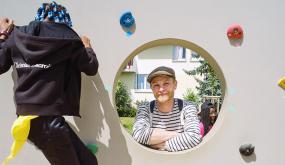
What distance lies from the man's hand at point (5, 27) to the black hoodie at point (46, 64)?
0.36 ft

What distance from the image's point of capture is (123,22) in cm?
248

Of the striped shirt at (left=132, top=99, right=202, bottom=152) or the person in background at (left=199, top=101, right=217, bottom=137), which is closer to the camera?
the striped shirt at (left=132, top=99, right=202, bottom=152)

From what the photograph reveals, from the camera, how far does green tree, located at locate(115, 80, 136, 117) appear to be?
1772 centimetres

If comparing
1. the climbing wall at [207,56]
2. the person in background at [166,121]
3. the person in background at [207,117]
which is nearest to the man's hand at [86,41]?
the climbing wall at [207,56]

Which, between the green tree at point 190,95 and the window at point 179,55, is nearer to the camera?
the green tree at point 190,95

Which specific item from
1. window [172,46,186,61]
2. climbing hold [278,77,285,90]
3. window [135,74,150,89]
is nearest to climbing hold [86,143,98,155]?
climbing hold [278,77,285,90]

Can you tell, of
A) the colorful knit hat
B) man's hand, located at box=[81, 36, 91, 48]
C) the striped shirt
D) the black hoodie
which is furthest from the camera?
the striped shirt

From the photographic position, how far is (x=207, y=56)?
2598 millimetres

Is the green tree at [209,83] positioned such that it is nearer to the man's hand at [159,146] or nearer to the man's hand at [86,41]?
the man's hand at [159,146]

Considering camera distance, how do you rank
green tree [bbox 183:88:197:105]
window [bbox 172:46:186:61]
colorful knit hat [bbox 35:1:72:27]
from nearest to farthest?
1. colorful knit hat [bbox 35:1:72:27]
2. green tree [bbox 183:88:197:105]
3. window [bbox 172:46:186:61]

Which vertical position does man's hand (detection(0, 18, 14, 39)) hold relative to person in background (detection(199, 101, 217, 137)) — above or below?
above

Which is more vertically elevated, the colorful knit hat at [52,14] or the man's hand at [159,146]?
the colorful knit hat at [52,14]

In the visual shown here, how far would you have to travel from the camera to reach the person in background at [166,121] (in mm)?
2633

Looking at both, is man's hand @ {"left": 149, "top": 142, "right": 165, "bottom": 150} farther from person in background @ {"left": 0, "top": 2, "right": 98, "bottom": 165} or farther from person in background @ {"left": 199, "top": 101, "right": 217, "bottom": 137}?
person in background @ {"left": 199, "top": 101, "right": 217, "bottom": 137}
